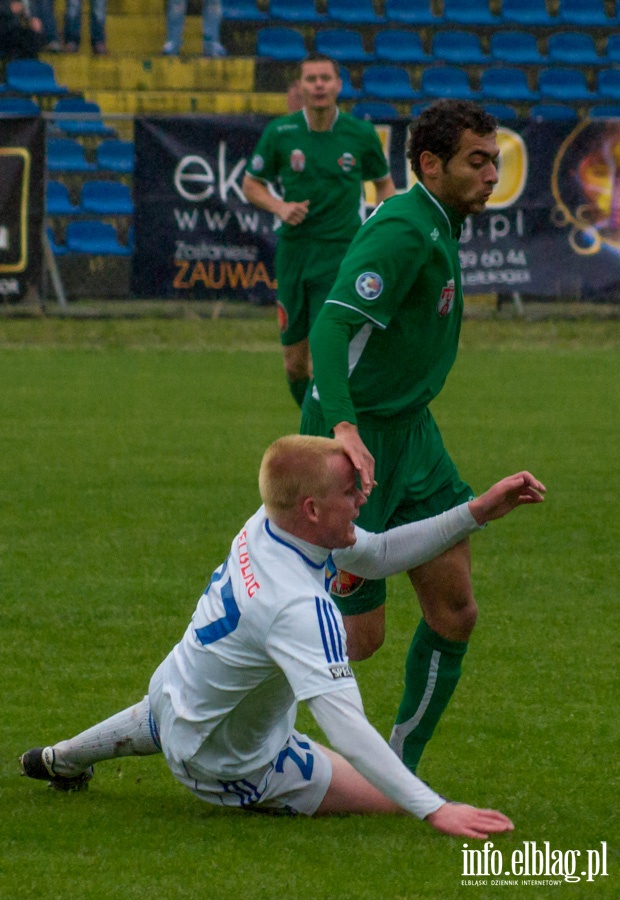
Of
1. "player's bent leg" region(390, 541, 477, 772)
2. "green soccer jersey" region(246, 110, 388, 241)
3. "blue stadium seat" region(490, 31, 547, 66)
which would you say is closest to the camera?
"player's bent leg" region(390, 541, 477, 772)

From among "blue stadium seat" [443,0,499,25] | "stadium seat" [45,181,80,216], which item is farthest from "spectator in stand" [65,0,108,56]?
"blue stadium seat" [443,0,499,25]

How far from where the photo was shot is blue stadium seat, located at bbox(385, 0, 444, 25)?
893 inches

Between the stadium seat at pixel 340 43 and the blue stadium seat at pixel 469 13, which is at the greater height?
the blue stadium seat at pixel 469 13

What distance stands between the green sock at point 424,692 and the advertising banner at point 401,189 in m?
11.1

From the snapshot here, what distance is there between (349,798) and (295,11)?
19.8 m

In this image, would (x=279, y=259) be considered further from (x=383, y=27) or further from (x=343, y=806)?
(x=383, y=27)

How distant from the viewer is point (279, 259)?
9914 mm

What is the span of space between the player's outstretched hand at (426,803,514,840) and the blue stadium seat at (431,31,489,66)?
1965 cm

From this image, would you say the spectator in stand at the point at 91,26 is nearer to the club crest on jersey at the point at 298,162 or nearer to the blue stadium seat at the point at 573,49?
the blue stadium seat at the point at 573,49

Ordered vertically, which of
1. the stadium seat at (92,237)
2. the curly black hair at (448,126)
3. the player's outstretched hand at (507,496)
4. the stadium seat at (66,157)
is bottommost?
the stadium seat at (92,237)

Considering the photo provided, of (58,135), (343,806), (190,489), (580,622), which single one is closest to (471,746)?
(343,806)

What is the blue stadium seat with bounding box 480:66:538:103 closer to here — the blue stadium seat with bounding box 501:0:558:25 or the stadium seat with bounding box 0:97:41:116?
the blue stadium seat with bounding box 501:0:558:25

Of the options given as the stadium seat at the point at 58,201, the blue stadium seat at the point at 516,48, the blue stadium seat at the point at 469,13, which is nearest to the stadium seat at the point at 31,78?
the stadium seat at the point at 58,201

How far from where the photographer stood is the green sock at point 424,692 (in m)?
4.47
